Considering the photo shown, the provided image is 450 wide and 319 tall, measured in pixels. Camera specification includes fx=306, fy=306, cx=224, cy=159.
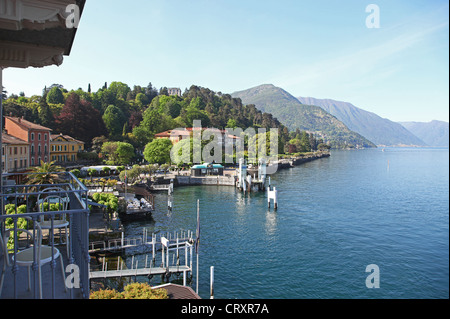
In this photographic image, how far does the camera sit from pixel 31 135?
4819cm

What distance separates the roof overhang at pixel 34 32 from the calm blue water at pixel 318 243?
50.3 feet

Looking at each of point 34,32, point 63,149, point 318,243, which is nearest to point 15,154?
point 63,149

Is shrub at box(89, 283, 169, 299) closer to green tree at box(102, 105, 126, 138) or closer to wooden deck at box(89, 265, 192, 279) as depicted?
wooden deck at box(89, 265, 192, 279)

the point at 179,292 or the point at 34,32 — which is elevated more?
the point at 34,32

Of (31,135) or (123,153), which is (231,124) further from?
(31,135)

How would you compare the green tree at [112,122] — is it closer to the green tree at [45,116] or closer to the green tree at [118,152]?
the green tree at [45,116]

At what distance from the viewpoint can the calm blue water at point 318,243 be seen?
18547 mm

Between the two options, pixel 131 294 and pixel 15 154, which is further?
pixel 15 154

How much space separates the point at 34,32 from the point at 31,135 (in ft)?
170

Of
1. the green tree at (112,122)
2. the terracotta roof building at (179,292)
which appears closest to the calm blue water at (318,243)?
the terracotta roof building at (179,292)

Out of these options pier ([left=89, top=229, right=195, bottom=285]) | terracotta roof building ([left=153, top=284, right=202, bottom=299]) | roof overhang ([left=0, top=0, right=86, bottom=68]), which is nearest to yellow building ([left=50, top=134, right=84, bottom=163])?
pier ([left=89, top=229, right=195, bottom=285])

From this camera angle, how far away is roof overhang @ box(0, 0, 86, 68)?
122 inches
